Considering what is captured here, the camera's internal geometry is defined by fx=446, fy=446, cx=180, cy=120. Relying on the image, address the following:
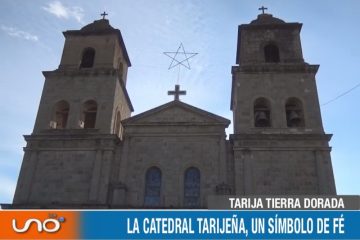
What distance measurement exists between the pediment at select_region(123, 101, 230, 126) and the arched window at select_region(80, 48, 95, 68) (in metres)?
5.90

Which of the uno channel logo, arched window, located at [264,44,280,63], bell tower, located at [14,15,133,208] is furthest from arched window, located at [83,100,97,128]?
the uno channel logo

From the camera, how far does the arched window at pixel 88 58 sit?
26.2 meters

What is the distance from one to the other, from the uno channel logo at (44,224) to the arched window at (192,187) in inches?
335

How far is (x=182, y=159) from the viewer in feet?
69.5

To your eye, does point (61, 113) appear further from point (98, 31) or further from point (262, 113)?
point (262, 113)

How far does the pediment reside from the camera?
21.9 metres

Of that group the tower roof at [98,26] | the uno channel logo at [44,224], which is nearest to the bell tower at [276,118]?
Answer: the tower roof at [98,26]

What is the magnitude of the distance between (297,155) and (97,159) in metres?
9.45

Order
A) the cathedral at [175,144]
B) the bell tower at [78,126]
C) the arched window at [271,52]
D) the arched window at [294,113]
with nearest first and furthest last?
the cathedral at [175,144] < the bell tower at [78,126] < the arched window at [294,113] < the arched window at [271,52]

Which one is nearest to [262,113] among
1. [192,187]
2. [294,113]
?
[294,113]

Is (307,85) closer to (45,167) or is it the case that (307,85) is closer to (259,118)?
(259,118)

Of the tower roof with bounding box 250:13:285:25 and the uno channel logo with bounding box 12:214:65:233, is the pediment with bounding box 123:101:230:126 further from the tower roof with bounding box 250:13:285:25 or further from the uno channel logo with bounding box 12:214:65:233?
the uno channel logo with bounding box 12:214:65:233

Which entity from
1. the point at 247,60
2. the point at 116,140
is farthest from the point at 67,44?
the point at 247,60

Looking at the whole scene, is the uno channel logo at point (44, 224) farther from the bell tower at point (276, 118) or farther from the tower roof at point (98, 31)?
the tower roof at point (98, 31)
